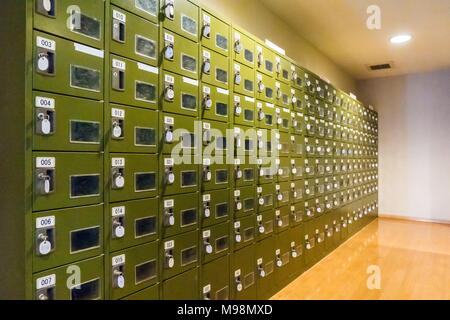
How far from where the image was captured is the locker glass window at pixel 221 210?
82.7 inches

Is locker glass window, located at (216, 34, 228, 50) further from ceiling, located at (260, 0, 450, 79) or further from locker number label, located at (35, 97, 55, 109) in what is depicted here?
ceiling, located at (260, 0, 450, 79)

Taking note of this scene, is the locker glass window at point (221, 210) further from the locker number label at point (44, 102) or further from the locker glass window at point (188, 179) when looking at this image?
the locker number label at point (44, 102)

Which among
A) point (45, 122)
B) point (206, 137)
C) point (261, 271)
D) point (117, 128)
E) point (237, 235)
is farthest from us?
point (261, 271)

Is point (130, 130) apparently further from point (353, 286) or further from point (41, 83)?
point (353, 286)

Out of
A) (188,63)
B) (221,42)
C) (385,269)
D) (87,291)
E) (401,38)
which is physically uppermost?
(401,38)

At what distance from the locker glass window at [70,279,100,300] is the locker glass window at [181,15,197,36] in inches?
53.1

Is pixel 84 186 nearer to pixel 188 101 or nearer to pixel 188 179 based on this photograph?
pixel 188 179

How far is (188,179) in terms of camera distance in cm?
187

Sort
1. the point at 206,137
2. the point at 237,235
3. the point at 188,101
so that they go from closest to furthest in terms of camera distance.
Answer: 1. the point at 188,101
2. the point at 206,137
3. the point at 237,235

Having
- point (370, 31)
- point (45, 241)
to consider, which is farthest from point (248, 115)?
point (370, 31)

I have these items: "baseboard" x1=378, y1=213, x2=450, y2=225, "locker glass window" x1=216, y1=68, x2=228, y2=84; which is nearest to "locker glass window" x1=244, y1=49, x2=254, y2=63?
"locker glass window" x1=216, y1=68, x2=228, y2=84

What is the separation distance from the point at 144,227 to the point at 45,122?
668 millimetres
